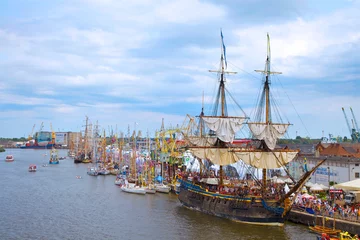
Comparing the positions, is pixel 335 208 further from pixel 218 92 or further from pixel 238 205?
pixel 218 92

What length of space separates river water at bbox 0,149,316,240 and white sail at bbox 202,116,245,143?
1128 cm

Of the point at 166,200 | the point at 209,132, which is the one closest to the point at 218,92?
the point at 209,132

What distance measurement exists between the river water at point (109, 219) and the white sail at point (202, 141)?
9.60 meters

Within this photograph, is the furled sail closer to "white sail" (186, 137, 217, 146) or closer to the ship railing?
"white sail" (186, 137, 217, 146)

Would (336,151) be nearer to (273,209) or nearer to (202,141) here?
(202,141)

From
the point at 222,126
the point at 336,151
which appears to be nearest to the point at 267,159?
the point at 222,126

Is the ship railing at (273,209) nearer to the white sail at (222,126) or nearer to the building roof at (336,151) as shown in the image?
the white sail at (222,126)

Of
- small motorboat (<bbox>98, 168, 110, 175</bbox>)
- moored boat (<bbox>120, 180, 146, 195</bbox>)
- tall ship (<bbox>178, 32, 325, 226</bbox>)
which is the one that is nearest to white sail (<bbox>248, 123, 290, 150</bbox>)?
tall ship (<bbox>178, 32, 325, 226</bbox>)

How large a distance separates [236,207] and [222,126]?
13.8 meters

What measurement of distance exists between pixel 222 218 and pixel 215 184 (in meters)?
7.06

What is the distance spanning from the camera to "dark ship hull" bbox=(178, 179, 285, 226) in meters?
44.0

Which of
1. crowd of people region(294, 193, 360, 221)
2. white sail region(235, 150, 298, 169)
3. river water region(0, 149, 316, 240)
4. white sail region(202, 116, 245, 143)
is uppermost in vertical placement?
white sail region(202, 116, 245, 143)

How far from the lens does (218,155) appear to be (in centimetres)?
5606

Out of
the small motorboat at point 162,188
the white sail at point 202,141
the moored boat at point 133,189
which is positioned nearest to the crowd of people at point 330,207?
the white sail at point 202,141
